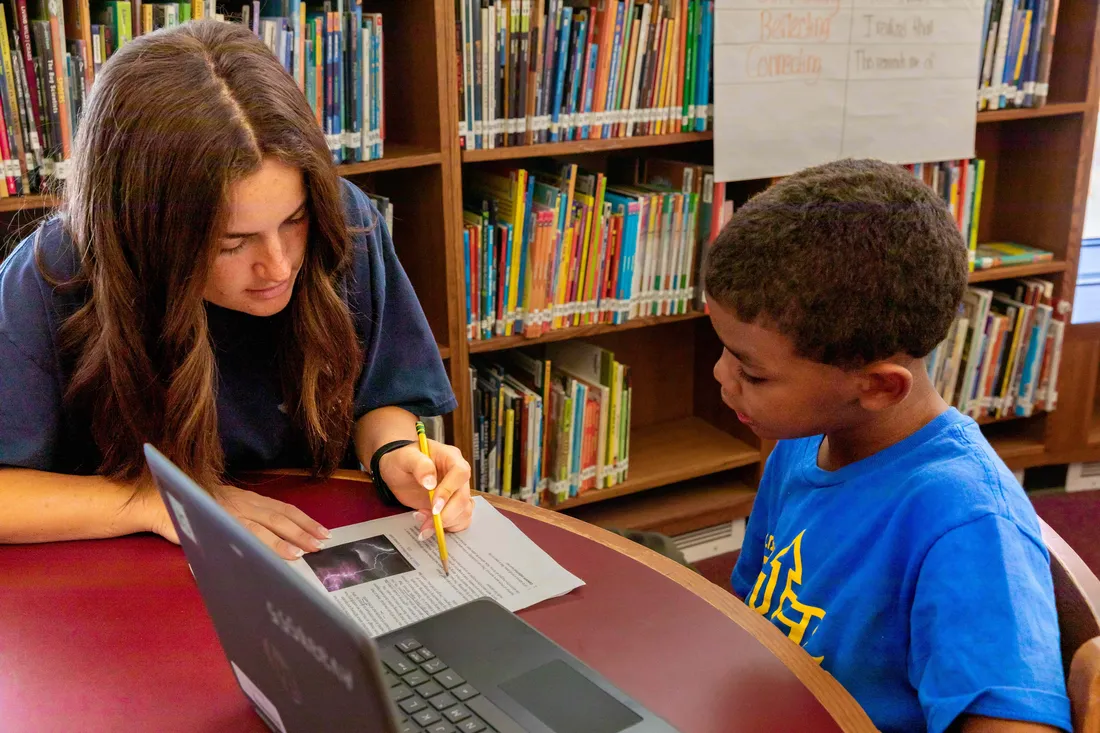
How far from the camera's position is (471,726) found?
732 mm

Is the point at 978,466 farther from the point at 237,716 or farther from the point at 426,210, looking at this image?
the point at 426,210

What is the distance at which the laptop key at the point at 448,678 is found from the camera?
2.54ft

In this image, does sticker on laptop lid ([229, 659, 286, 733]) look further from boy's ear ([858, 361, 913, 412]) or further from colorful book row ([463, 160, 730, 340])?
colorful book row ([463, 160, 730, 340])

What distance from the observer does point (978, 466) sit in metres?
0.90

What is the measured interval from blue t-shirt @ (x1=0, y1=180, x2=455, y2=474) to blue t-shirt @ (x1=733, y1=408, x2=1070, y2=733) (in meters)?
0.55

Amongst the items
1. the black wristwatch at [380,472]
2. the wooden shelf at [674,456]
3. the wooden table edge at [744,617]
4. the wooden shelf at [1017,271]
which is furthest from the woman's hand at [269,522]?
the wooden shelf at [1017,271]

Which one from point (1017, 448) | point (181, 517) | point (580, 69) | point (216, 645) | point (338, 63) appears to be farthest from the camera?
point (1017, 448)

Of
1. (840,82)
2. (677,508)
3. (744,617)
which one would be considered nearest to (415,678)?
(744,617)

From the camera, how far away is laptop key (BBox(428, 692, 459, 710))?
2.45 ft

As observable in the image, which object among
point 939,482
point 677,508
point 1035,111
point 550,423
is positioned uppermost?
point 1035,111

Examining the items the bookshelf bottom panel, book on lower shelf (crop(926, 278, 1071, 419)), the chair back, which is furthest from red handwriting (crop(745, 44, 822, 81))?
the chair back

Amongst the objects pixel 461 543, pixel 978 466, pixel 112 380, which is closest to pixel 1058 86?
pixel 978 466

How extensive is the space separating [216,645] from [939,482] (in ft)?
2.21

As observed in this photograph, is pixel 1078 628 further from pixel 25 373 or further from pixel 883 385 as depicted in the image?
pixel 25 373
